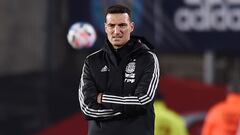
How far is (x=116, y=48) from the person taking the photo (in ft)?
14.8

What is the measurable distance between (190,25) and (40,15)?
1940mm

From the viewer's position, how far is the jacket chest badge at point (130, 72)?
444 centimetres

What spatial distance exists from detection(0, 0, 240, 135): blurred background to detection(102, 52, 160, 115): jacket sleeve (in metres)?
4.86

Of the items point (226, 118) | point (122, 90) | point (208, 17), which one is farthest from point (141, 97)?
point (208, 17)

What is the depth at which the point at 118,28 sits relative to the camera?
4.45 meters

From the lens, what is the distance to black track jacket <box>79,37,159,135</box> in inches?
174

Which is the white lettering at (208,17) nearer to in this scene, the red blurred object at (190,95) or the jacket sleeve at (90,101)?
the red blurred object at (190,95)

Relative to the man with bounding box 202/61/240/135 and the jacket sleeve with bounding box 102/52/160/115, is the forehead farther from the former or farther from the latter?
the man with bounding box 202/61/240/135

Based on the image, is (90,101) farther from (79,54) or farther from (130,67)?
(79,54)

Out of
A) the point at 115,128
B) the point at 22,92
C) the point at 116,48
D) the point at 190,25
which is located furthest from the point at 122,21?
the point at 22,92

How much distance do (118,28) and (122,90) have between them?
1.18 feet

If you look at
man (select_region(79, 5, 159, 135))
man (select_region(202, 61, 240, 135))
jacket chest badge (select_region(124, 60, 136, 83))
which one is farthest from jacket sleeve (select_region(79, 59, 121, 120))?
man (select_region(202, 61, 240, 135))

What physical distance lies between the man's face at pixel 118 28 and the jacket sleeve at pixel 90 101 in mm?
246

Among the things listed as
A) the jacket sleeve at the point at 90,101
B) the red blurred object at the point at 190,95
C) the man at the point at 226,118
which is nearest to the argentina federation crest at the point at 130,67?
the jacket sleeve at the point at 90,101
